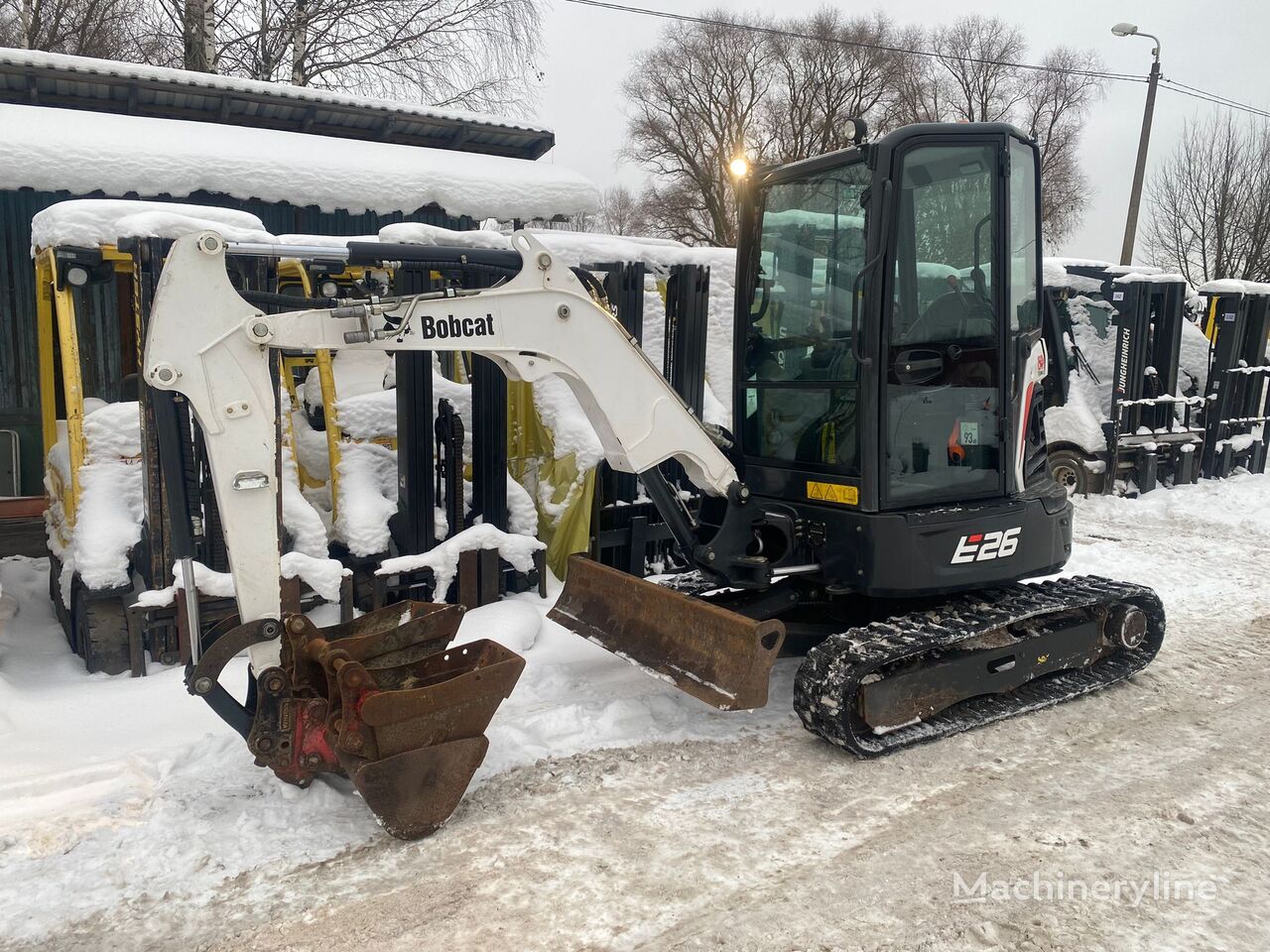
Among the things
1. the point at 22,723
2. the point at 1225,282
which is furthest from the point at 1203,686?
the point at 1225,282

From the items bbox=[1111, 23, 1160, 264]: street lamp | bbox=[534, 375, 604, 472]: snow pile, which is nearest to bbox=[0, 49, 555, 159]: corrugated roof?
bbox=[534, 375, 604, 472]: snow pile

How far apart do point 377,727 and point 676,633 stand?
1.50 m

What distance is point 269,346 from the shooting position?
3117 millimetres

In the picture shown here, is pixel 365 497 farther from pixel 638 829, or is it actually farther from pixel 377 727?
pixel 638 829

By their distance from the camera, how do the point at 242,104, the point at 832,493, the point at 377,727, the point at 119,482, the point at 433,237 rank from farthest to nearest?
1. the point at 242,104
2. the point at 433,237
3. the point at 119,482
4. the point at 832,493
5. the point at 377,727

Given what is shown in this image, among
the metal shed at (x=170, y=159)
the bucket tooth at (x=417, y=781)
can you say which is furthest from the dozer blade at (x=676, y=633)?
the metal shed at (x=170, y=159)

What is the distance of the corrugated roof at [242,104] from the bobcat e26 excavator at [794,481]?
8.10m

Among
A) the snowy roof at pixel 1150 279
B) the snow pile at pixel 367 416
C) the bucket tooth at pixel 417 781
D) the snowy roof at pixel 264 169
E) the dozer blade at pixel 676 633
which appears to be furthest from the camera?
the snowy roof at pixel 1150 279

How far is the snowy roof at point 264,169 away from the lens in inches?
339

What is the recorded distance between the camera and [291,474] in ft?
17.4

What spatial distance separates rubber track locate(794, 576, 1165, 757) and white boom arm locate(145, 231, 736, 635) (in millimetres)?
1288

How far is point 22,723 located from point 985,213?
4.65m

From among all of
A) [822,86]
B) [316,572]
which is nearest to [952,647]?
[316,572]

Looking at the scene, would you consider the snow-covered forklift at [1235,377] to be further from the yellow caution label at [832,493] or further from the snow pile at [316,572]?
the snow pile at [316,572]
